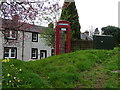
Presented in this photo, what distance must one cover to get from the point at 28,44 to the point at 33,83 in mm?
22252

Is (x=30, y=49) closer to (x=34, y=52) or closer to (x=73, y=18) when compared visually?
(x=34, y=52)

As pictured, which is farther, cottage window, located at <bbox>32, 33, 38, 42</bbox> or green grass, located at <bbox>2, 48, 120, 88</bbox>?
cottage window, located at <bbox>32, 33, 38, 42</bbox>

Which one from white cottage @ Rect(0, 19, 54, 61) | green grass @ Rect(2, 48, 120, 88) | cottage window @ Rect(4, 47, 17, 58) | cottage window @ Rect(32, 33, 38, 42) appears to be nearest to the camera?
green grass @ Rect(2, 48, 120, 88)

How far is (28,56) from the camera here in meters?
26.3

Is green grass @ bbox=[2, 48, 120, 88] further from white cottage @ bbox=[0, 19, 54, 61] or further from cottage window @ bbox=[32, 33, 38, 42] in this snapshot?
cottage window @ bbox=[32, 33, 38, 42]

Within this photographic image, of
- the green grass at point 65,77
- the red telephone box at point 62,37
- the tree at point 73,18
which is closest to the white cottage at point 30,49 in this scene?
the tree at point 73,18

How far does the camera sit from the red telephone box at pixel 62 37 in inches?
459

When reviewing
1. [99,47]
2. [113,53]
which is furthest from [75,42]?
[113,53]

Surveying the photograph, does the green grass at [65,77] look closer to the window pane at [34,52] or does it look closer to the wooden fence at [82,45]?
the wooden fence at [82,45]

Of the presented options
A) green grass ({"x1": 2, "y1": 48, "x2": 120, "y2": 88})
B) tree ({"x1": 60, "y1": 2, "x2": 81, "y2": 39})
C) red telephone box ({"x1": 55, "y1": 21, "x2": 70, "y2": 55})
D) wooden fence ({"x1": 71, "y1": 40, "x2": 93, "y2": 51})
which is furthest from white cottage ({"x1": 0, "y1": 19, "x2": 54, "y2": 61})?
green grass ({"x1": 2, "y1": 48, "x2": 120, "y2": 88})

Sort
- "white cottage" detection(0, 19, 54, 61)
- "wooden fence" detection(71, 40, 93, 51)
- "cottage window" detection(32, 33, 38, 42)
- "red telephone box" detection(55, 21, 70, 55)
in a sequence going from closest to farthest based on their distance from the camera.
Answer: "red telephone box" detection(55, 21, 70, 55) → "wooden fence" detection(71, 40, 93, 51) → "white cottage" detection(0, 19, 54, 61) → "cottage window" detection(32, 33, 38, 42)

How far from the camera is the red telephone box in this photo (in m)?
11.7

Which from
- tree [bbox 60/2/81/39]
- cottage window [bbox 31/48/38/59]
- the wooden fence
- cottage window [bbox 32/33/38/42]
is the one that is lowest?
cottage window [bbox 31/48/38/59]

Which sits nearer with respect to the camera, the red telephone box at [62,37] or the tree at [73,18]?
the red telephone box at [62,37]
